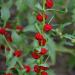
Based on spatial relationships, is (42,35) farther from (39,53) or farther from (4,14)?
(4,14)

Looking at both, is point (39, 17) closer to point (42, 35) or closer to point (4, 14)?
point (42, 35)

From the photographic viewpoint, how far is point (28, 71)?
165 cm

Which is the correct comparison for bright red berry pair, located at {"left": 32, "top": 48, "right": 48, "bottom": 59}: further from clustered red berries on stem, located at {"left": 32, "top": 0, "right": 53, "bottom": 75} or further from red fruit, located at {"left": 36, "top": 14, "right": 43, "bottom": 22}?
red fruit, located at {"left": 36, "top": 14, "right": 43, "bottom": 22}

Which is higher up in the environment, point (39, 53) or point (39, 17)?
point (39, 17)

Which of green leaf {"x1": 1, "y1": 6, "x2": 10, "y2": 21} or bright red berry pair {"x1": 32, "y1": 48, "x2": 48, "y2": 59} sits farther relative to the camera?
green leaf {"x1": 1, "y1": 6, "x2": 10, "y2": 21}

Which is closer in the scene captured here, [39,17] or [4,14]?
[39,17]

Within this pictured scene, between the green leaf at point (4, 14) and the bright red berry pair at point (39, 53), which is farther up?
the green leaf at point (4, 14)

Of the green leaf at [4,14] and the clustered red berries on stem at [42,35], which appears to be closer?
the clustered red berries on stem at [42,35]

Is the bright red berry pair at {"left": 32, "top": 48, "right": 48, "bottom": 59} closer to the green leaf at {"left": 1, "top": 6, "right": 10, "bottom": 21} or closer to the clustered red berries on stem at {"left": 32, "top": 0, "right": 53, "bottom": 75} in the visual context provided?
the clustered red berries on stem at {"left": 32, "top": 0, "right": 53, "bottom": 75}

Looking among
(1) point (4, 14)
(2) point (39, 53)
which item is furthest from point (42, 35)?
(1) point (4, 14)

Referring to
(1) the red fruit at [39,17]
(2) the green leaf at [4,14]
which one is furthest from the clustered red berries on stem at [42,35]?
(2) the green leaf at [4,14]

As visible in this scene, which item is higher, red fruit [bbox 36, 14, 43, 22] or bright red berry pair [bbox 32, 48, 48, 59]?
red fruit [bbox 36, 14, 43, 22]

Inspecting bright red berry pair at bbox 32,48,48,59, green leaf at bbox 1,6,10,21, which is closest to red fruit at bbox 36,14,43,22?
bright red berry pair at bbox 32,48,48,59

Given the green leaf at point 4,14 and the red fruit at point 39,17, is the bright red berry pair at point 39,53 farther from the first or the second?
the green leaf at point 4,14
